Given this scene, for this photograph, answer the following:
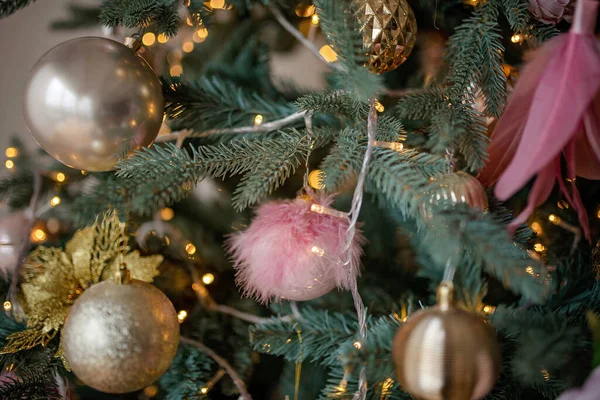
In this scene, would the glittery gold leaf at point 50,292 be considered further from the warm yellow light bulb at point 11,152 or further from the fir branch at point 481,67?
the fir branch at point 481,67

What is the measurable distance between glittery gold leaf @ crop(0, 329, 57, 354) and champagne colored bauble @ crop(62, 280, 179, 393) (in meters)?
0.13

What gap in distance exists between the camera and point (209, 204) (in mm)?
812

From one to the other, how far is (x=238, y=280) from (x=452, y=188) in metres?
0.27

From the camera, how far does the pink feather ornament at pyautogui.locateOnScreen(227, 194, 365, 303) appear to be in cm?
52

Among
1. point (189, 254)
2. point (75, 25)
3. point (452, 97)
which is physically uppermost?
point (452, 97)

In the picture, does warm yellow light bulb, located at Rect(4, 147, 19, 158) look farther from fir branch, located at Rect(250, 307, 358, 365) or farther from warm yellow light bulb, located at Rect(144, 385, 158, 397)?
fir branch, located at Rect(250, 307, 358, 365)

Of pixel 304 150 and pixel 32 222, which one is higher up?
pixel 304 150

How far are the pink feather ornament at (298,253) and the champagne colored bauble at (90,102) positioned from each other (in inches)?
6.5

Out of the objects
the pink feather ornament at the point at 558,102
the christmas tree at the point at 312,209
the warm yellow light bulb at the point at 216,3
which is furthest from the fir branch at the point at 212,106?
the pink feather ornament at the point at 558,102

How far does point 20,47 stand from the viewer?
940 millimetres

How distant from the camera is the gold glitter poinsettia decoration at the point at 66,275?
23.9 inches

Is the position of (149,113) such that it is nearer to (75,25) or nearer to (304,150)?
(304,150)

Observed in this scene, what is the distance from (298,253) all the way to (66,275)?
301mm

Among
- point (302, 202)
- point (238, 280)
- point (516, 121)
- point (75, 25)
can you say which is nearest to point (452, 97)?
point (516, 121)
